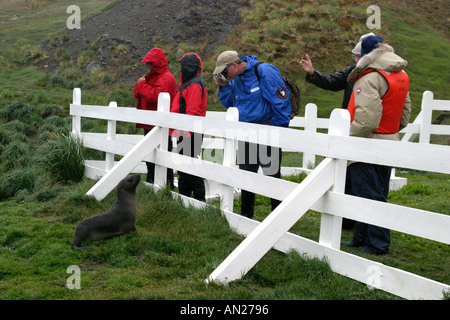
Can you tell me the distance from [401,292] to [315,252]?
886 millimetres

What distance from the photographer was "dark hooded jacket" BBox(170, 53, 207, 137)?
7070 millimetres

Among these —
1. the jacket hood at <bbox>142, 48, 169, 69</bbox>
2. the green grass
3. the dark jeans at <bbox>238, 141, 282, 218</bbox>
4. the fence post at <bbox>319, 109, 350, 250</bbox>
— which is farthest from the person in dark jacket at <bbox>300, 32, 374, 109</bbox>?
the jacket hood at <bbox>142, 48, 169, 69</bbox>

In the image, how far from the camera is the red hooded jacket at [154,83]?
8086 mm

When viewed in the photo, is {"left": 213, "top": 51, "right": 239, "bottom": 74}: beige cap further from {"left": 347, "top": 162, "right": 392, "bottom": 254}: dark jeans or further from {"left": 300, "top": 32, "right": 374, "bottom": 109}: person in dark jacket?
{"left": 347, "top": 162, "right": 392, "bottom": 254}: dark jeans

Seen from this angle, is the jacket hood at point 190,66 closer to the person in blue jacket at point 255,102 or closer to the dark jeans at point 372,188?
the person in blue jacket at point 255,102

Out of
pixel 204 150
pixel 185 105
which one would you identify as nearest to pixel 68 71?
pixel 204 150

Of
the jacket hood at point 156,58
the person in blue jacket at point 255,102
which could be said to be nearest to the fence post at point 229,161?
the person in blue jacket at point 255,102

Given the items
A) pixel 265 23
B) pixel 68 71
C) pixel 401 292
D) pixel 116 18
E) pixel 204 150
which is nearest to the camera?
pixel 401 292

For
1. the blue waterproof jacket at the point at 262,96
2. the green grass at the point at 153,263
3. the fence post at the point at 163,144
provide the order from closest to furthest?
1. the green grass at the point at 153,263
2. the blue waterproof jacket at the point at 262,96
3. the fence post at the point at 163,144

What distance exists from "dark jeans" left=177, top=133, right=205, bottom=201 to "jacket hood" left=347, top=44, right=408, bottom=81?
2578 millimetres

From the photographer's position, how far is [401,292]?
379 cm

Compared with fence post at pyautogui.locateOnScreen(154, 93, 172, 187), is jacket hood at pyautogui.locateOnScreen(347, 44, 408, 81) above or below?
above

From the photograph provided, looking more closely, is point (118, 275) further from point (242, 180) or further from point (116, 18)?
point (116, 18)

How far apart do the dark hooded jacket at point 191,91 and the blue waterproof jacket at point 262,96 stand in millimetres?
836
